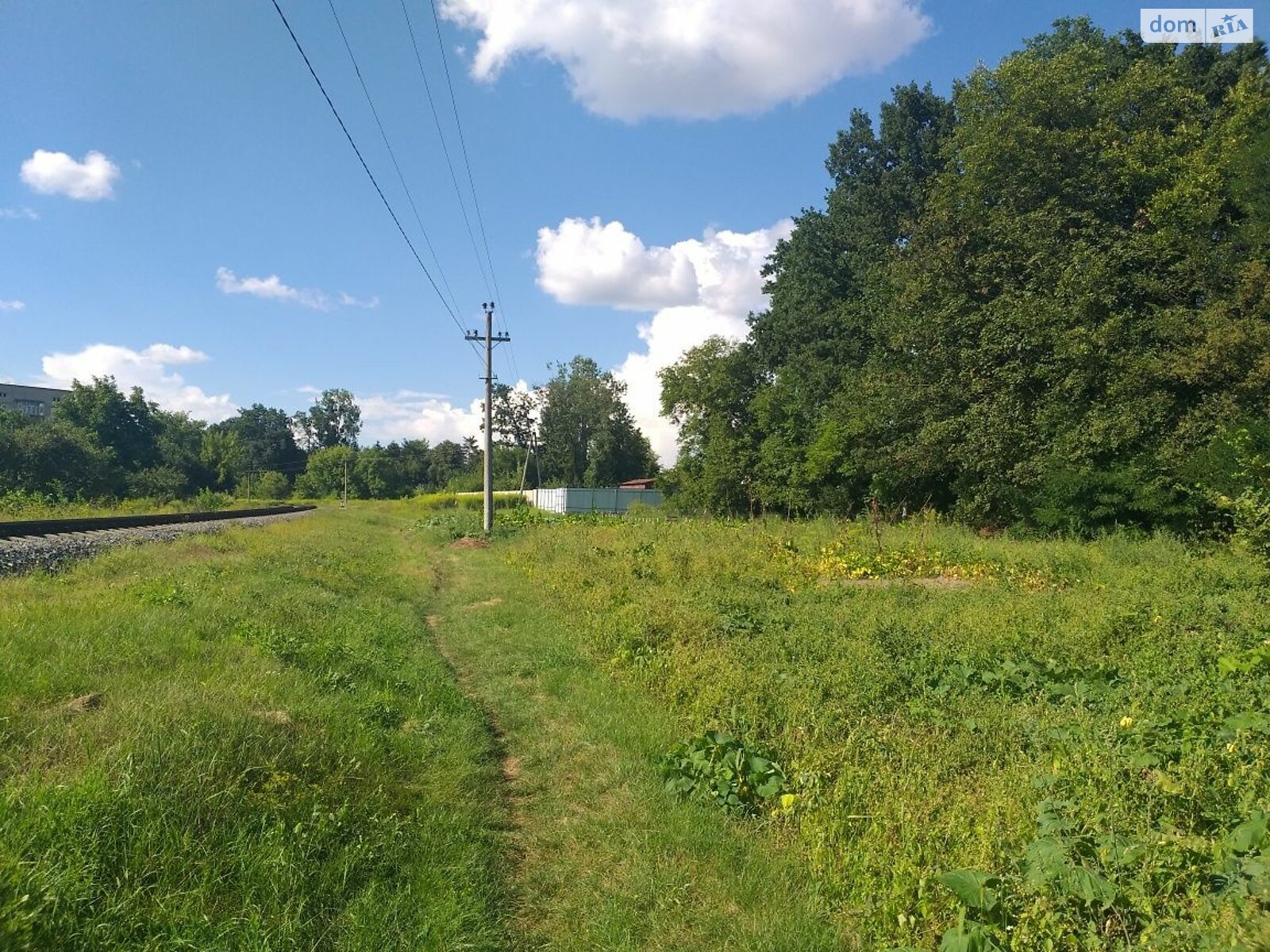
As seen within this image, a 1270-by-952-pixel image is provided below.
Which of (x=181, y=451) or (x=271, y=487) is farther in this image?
(x=271, y=487)

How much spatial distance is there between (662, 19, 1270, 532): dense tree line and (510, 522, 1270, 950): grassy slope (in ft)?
33.5

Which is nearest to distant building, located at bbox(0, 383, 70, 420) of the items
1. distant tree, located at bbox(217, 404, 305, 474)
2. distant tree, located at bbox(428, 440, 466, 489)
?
distant tree, located at bbox(217, 404, 305, 474)

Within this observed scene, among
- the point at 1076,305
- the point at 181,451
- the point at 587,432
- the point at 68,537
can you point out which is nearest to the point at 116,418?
the point at 181,451

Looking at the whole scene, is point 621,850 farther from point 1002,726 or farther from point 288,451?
point 288,451

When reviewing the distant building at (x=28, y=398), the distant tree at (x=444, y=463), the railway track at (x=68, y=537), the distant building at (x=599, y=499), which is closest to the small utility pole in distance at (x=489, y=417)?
the railway track at (x=68, y=537)

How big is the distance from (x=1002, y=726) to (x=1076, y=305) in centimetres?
2105

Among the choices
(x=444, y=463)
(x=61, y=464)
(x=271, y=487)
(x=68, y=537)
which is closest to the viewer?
(x=68, y=537)

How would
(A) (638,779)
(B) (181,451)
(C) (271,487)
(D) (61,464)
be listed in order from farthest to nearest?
1. (C) (271,487)
2. (B) (181,451)
3. (D) (61,464)
4. (A) (638,779)

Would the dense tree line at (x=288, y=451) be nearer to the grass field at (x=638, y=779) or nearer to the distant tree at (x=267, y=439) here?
the distant tree at (x=267, y=439)

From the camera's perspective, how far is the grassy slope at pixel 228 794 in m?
3.04

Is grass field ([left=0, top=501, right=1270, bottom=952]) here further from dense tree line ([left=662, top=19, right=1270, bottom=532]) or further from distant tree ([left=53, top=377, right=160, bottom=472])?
distant tree ([left=53, top=377, right=160, bottom=472])

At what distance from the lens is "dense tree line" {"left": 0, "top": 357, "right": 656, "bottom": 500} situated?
4334 centimetres

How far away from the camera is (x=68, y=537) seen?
15.4 m

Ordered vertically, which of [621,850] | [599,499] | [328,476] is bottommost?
[621,850]
